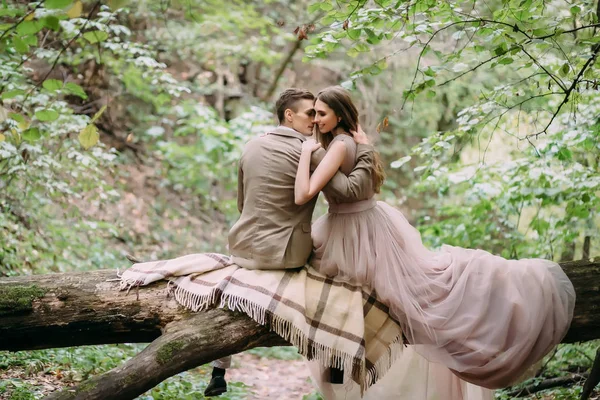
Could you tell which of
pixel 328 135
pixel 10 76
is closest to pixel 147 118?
pixel 10 76

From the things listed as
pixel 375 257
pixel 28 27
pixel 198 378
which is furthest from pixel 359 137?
pixel 198 378

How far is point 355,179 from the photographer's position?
3463 millimetres

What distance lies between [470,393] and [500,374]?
44 centimetres

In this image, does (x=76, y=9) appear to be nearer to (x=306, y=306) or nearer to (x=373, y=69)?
(x=306, y=306)

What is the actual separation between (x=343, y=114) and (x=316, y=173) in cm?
46

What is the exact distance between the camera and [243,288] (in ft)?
11.1

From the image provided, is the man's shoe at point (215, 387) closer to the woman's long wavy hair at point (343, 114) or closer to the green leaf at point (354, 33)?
the woman's long wavy hair at point (343, 114)

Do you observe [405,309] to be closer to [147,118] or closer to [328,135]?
[328,135]

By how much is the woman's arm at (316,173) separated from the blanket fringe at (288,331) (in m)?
0.69

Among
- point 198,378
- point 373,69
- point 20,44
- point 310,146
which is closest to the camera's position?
point 20,44

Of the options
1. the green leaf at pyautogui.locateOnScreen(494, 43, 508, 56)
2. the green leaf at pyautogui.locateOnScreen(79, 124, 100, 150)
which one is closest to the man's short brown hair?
the green leaf at pyautogui.locateOnScreen(494, 43, 508, 56)

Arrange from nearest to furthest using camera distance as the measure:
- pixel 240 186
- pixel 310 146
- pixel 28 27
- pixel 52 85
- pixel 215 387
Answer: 1. pixel 28 27
2. pixel 52 85
3. pixel 310 146
4. pixel 215 387
5. pixel 240 186

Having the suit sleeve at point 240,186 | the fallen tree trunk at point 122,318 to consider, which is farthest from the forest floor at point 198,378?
the suit sleeve at point 240,186

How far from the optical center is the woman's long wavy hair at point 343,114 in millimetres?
3553
